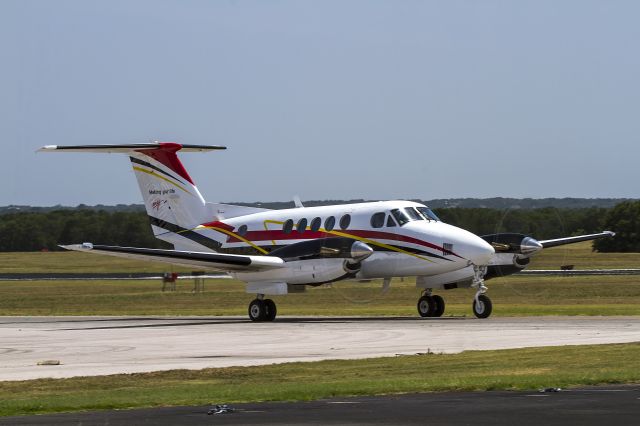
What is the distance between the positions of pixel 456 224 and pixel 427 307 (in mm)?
7813

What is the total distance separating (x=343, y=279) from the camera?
129 ft

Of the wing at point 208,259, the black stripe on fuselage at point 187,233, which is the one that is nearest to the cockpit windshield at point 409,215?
the wing at point 208,259

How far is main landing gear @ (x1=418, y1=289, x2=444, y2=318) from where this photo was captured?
40.5 m

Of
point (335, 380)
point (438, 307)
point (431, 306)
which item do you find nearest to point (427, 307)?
point (431, 306)

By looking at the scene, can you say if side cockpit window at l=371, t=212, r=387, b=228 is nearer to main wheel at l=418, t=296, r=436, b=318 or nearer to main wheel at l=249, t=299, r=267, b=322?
main wheel at l=418, t=296, r=436, b=318

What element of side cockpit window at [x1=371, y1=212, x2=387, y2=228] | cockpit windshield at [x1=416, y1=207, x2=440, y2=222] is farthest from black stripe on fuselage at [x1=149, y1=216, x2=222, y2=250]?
cockpit windshield at [x1=416, y1=207, x2=440, y2=222]

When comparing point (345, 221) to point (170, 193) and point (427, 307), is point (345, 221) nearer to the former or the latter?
point (427, 307)

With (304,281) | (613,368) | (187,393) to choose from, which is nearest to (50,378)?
(187,393)

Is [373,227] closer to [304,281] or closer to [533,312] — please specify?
[304,281]

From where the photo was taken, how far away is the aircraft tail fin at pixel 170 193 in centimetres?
4594

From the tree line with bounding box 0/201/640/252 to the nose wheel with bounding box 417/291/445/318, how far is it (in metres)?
4.00

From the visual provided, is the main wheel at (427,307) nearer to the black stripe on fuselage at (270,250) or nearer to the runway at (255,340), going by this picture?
the runway at (255,340)

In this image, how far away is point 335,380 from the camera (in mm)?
19984

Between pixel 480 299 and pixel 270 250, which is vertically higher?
pixel 270 250
